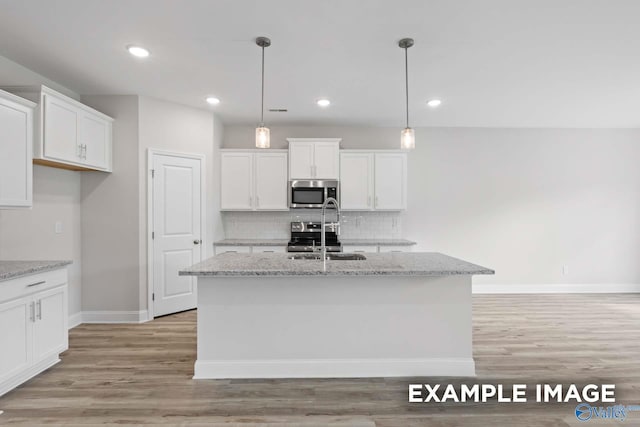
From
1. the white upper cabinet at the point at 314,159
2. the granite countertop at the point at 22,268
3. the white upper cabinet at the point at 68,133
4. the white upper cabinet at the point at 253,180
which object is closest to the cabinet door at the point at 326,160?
the white upper cabinet at the point at 314,159

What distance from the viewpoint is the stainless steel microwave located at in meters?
4.85

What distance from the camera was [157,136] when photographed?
161 inches

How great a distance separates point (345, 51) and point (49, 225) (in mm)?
3414

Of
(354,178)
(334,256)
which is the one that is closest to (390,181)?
(354,178)

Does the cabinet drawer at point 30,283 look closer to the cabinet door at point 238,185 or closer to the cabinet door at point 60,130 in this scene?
the cabinet door at point 60,130

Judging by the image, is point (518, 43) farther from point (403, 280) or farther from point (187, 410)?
point (187, 410)

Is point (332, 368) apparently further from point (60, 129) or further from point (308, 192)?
point (60, 129)

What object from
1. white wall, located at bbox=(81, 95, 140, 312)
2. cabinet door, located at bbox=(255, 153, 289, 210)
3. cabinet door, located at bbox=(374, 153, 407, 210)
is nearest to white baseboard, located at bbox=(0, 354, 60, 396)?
white wall, located at bbox=(81, 95, 140, 312)

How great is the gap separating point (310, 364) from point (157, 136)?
10.5ft

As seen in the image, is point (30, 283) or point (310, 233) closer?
point (30, 283)

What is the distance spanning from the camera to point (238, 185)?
4879mm

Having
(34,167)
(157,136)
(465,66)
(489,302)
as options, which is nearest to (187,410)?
(34,167)

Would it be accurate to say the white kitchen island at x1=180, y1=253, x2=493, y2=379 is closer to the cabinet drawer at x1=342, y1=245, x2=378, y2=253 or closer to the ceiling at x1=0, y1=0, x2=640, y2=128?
the ceiling at x1=0, y1=0, x2=640, y2=128

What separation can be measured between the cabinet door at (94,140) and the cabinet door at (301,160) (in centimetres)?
225
